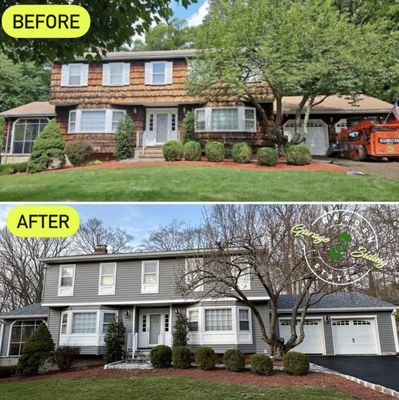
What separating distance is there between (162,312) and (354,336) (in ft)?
27.4

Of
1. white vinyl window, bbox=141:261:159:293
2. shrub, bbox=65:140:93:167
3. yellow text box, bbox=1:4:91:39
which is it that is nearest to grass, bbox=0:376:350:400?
white vinyl window, bbox=141:261:159:293

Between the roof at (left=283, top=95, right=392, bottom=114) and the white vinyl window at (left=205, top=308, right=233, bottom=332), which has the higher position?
the roof at (left=283, top=95, right=392, bottom=114)

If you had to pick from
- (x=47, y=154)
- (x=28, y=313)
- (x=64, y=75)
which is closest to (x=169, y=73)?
(x=64, y=75)

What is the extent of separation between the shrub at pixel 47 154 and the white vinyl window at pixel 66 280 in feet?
14.6

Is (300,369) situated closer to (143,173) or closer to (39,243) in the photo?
(143,173)

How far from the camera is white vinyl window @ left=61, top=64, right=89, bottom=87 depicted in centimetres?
2241

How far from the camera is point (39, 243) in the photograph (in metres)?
31.4

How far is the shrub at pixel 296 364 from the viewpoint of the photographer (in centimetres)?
1110

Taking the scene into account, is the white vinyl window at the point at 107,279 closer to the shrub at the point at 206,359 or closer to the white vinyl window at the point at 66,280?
the white vinyl window at the point at 66,280

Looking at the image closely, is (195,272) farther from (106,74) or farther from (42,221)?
(106,74)

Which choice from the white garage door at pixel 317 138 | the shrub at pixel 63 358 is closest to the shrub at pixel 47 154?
the shrub at pixel 63 358

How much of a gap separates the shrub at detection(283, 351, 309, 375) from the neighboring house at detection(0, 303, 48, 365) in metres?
12.8

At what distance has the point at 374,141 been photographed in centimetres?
1761

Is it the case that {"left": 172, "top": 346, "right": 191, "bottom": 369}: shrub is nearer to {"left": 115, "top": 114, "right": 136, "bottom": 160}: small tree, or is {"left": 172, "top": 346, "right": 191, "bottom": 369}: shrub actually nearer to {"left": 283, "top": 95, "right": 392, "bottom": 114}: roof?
{"left": 115, "top": 114, "right": 136, "bottom": 160}: small tree
